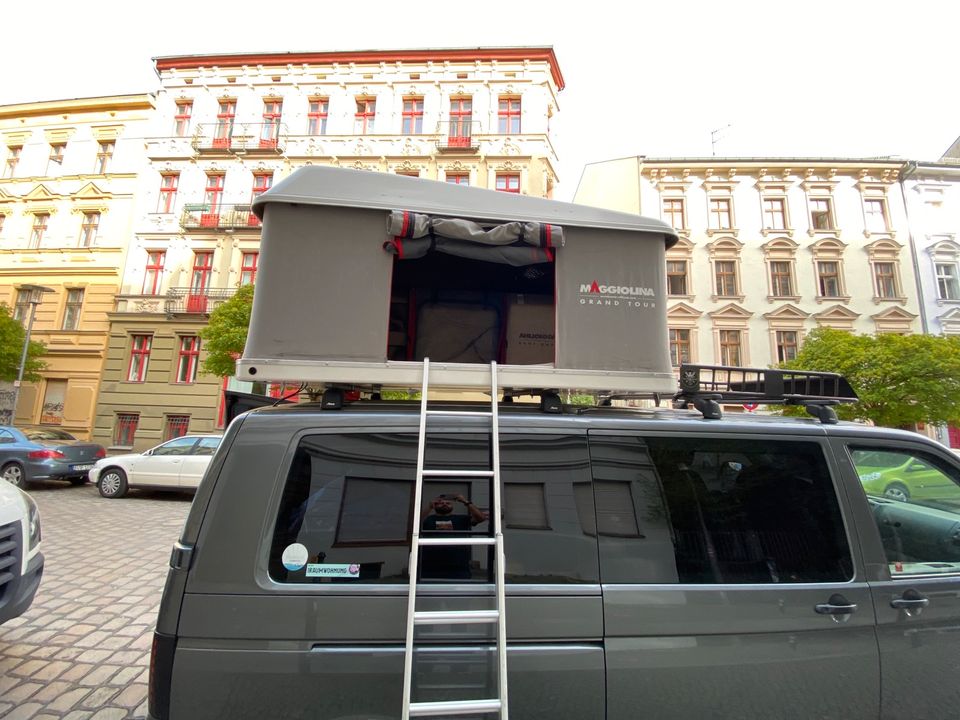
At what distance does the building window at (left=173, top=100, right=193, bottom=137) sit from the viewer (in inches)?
837

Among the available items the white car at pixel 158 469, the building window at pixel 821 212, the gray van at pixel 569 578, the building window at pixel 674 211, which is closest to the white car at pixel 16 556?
the gray van at pixel 569 578

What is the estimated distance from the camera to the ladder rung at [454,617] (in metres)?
1.59

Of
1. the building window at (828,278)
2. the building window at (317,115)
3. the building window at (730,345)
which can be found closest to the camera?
the building window at (317,115)

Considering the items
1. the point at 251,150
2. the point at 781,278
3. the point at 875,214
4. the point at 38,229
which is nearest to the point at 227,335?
the point at 251,150

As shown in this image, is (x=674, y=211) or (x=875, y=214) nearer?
(x=875, y=214)

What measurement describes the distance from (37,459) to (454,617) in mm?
13575

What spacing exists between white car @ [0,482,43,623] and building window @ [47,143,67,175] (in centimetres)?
2720

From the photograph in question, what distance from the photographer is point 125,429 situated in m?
18.5

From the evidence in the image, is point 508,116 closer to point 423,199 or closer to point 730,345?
point 730,345

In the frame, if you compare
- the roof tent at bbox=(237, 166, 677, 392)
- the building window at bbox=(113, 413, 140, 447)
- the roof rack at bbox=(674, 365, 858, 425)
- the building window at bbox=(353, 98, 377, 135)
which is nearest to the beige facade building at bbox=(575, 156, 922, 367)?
the building window at bbox=(353, 98, 377, 135)

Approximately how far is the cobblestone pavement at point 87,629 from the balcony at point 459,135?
60.6 ft

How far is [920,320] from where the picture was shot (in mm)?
20906

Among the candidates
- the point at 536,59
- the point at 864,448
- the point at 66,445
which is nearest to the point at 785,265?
the point at 536,59

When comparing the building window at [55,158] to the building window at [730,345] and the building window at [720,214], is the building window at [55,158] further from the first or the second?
the building window at [730,345]
